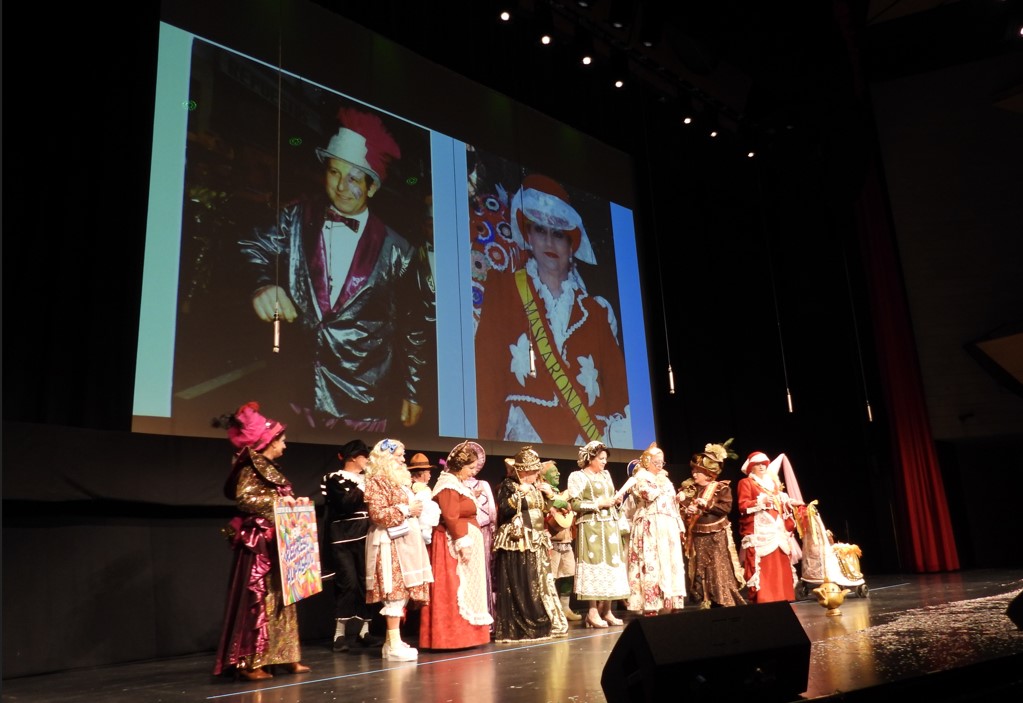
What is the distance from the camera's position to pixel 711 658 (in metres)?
2.45

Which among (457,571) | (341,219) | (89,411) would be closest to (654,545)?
(457,571)

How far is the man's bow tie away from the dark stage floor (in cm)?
326

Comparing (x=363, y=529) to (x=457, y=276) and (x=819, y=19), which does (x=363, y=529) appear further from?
(x=819, y=19)

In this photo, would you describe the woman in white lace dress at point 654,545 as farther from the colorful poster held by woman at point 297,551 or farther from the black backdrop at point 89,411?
the colorful poster held by woman at point 297,551

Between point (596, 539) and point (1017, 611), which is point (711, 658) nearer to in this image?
point (1017, 611)

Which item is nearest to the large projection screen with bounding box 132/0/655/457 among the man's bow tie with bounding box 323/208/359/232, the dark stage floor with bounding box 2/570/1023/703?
the man's bow tie with bounding box 323/208/359/232

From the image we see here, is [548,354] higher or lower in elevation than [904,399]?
higher

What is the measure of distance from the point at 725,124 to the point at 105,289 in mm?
8080

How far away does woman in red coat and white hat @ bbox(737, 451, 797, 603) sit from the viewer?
673cm

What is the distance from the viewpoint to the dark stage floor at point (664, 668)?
8.26 ft

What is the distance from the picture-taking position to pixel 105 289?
5582 millimetres

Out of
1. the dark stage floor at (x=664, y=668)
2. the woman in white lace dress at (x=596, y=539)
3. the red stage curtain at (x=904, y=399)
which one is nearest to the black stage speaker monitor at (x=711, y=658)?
the dark stage floor at (x=664, y=668)

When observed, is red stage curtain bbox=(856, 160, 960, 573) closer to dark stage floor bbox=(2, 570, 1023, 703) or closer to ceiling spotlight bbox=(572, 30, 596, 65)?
dark stage floor bbox=(2, 570, 1023, 703)

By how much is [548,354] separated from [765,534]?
8.87ft
